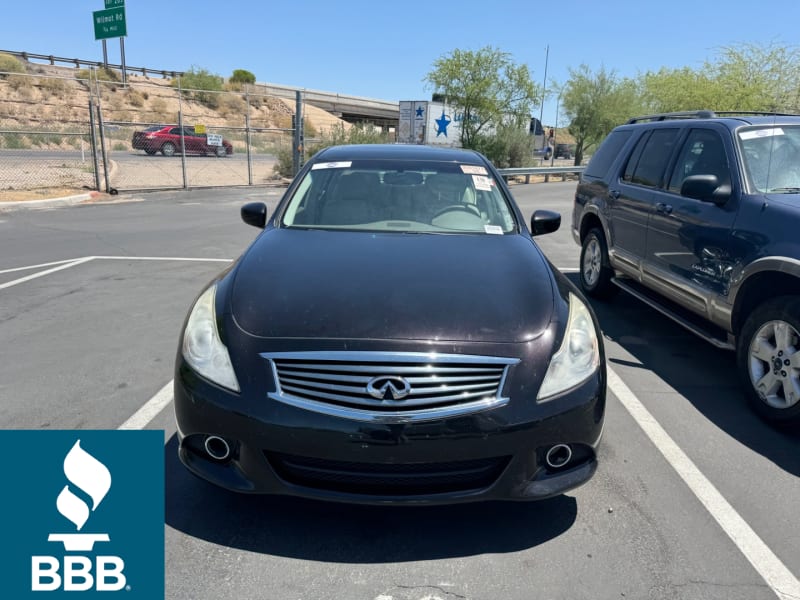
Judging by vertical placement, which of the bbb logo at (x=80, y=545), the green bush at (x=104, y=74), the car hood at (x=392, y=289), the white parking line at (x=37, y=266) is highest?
the green bush at (x=104, y=74)

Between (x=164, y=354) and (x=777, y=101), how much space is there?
1042 inches

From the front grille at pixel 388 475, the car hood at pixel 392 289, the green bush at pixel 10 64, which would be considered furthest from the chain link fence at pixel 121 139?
the front grille at pixel 388 475

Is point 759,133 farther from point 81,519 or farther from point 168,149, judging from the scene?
point 168,149

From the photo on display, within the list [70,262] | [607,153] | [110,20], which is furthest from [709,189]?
[110,20]

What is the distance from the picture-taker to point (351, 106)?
70438mm

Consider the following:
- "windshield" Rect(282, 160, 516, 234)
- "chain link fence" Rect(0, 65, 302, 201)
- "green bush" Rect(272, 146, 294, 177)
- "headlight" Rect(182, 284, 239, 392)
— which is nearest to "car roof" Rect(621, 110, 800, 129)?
"windshield" Rect(282, 160, 516, 234)

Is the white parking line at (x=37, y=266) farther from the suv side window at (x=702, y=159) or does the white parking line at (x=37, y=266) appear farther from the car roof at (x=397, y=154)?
the suv side window at (x=702, y=159)

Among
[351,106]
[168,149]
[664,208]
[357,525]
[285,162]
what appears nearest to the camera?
[357,525]

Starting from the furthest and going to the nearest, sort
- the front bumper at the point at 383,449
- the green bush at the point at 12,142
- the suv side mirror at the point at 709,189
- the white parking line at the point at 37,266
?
the green bush at the point at 12,142
the white parking line at the point at 37,266
the suv side mirror at the point at 709,189
the front bumper at the point at 383,449

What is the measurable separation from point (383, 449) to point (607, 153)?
552cm

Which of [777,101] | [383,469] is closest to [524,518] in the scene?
[383,469]

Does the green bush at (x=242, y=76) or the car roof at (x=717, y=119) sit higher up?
the green bush at (x=242, y=76)

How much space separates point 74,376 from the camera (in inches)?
172

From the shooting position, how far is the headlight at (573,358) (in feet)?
8.47
